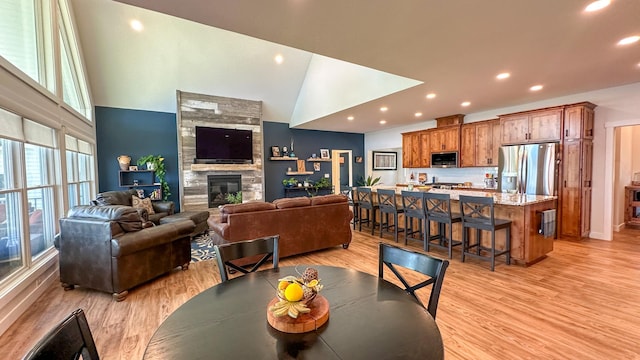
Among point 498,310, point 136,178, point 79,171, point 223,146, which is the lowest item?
point 498,310

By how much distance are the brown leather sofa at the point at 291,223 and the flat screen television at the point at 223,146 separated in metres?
3.41

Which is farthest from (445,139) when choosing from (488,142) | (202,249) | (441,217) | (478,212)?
(202,249)

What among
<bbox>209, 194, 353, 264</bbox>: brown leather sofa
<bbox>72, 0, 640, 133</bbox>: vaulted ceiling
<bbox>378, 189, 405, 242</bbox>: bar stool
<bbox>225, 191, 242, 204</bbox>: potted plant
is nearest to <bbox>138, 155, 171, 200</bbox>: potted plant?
<bbox>72, 0, 640, 133</bbox>: vaulted ceiling

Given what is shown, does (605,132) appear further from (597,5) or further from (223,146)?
(223,146)

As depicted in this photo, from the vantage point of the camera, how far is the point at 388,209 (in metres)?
5.08

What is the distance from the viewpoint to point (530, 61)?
3.46 metres

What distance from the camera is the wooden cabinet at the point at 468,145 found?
6.52 metres

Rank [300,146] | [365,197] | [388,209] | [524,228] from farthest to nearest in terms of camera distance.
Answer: [300,146] < [365,197] < [388,209] < [524,228]

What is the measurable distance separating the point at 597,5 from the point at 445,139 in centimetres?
491

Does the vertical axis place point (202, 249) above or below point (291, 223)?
below

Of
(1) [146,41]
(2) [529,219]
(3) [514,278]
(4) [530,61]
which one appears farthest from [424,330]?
(1) [146,41]

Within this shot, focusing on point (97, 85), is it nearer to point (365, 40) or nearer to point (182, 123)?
point (182, 123)

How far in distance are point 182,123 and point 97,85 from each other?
181 cm

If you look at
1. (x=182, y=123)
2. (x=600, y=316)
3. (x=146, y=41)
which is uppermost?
(x=146, y=41)
